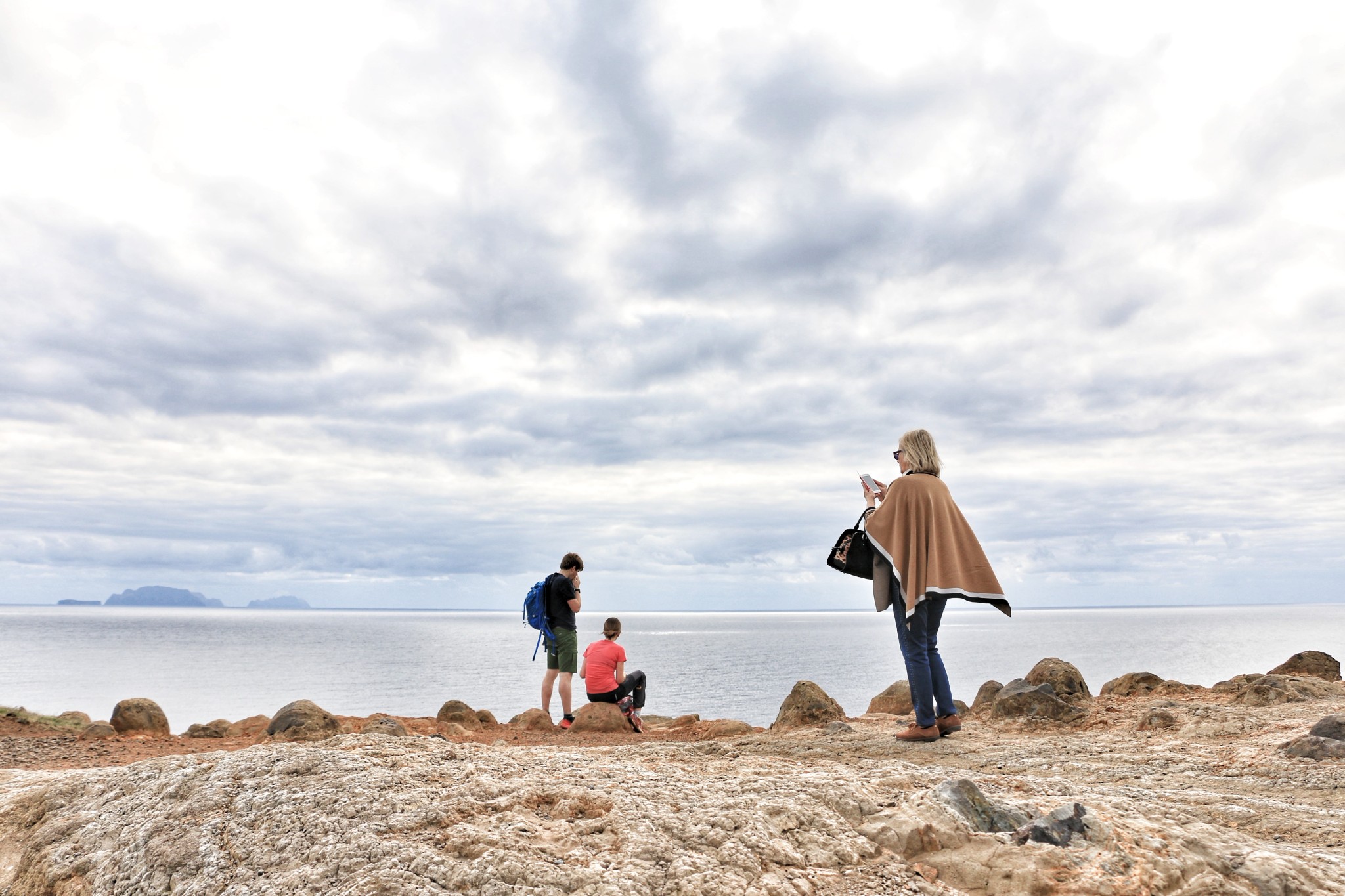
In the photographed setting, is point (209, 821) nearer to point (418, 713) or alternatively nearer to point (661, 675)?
point (418, 713)

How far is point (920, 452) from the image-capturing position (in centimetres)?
664

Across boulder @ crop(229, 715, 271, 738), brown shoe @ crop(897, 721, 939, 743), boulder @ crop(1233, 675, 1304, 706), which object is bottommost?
boulder @ crop(229, 715, 271, 738)

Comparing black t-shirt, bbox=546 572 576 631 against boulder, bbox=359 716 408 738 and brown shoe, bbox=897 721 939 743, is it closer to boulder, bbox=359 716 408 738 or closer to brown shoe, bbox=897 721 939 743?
boulder, bbox=359 716 408 738

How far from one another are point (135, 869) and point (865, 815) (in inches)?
127

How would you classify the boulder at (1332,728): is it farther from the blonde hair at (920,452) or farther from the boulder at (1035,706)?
the blonde hair at (920,452)

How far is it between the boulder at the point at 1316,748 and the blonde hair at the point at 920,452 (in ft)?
10.3

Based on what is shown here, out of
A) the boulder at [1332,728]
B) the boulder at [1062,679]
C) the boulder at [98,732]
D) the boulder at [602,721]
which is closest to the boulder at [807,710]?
the boulder at [602,721]

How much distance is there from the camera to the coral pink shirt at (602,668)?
34.3 feet

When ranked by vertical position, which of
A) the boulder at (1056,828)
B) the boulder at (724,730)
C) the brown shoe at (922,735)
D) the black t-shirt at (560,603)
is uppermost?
the black t-shirt at (560,603)

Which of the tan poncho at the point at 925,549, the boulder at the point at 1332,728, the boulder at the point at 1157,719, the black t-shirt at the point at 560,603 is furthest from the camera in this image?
the black t-shirt at the point at 560,603

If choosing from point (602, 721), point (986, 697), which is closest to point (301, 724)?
point (602, 721)

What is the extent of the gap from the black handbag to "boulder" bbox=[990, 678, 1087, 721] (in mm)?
2314

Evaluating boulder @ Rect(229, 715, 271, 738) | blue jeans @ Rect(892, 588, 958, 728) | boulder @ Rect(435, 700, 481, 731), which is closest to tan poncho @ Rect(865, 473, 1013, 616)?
blue jeans @ Rect(892, 588, 958, 728)

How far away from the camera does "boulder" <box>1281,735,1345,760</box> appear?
516 cm
